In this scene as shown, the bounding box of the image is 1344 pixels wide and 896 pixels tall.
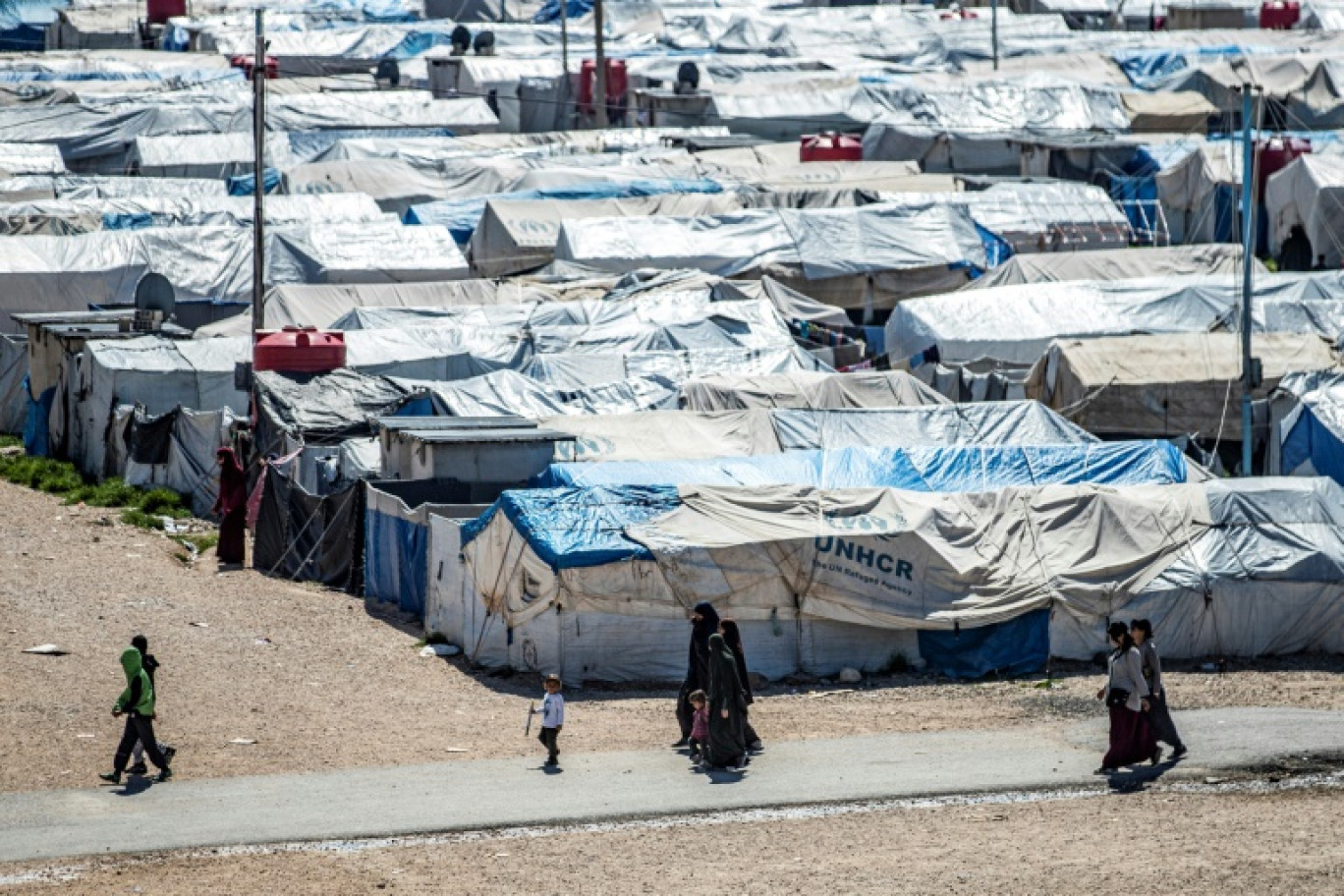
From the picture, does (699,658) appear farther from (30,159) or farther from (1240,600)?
(30,159)

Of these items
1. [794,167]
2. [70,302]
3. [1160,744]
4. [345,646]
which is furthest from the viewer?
[794,167]

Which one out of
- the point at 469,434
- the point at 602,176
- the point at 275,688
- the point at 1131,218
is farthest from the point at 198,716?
the point at 1131,218

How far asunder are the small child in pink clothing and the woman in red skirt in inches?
119

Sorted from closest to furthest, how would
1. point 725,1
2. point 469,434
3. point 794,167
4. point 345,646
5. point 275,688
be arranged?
point 275,688
point 345,646
point 469,434
point 794,167
point 725,1

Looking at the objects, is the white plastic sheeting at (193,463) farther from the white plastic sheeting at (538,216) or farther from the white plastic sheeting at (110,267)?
the white plastic sheeting at (538,216)

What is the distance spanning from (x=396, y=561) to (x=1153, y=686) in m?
9.17

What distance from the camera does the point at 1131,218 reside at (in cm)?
4722

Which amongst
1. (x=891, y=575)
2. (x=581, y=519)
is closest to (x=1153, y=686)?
(x=891, y=575)

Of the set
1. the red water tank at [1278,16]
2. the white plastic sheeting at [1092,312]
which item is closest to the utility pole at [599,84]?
the white plastic sheeting at [1092,312]

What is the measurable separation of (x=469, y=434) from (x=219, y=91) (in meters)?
40.5

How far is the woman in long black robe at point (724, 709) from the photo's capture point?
16.8m

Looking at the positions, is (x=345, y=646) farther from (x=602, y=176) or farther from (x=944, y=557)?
(x=602, y=176)

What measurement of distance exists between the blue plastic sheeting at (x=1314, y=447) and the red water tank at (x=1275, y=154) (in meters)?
19.3

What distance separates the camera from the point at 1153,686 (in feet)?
54.8
